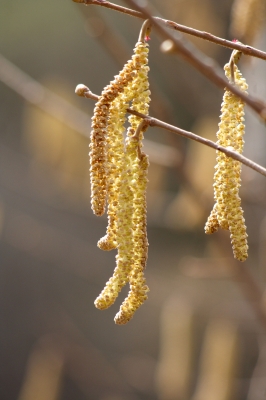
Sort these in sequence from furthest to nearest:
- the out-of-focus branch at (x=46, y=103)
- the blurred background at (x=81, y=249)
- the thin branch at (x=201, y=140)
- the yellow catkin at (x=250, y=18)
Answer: the blurred background at (x=81, y=249) → the out-of-focus branch at (x=46, y=103) → the yellow catkin at (x=250, y=18) → the thin branch at (x=201, y=140)

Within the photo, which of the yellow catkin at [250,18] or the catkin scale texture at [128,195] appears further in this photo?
the yellow catkin at [250,18]

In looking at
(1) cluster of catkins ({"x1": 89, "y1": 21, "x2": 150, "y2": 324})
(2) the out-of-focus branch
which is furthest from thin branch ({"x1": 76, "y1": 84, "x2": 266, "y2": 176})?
(2) the out-of-focus branch

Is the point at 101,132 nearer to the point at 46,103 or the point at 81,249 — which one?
the point at 46,103

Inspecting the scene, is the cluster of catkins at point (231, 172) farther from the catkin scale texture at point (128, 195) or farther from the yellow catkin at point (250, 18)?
the yellow catkin at point (250, 18)

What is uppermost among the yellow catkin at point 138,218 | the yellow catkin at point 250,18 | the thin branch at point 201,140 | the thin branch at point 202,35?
the yellow catkin at point 250,18

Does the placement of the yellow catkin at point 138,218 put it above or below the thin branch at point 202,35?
below

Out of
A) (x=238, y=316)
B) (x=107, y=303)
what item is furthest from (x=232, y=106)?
(x=238, y=316)

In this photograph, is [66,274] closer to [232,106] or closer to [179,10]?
[179,10]

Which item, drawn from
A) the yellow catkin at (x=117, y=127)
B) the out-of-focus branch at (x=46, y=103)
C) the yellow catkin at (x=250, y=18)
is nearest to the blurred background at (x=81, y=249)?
the out-of-focus branch at (x=46, y=103)
